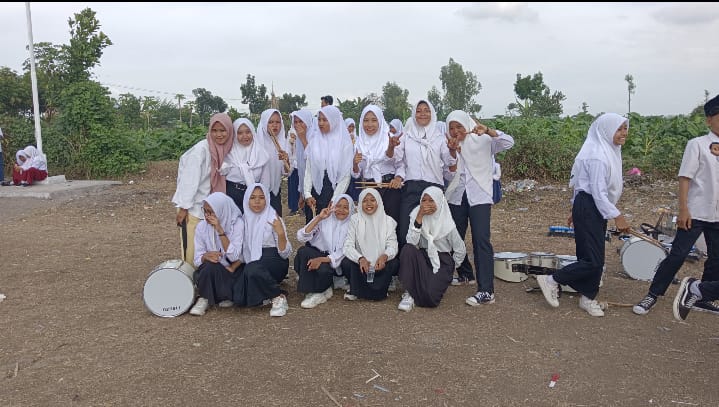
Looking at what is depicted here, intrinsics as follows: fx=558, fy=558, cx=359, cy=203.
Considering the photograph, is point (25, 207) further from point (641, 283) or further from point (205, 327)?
point (641, 283)

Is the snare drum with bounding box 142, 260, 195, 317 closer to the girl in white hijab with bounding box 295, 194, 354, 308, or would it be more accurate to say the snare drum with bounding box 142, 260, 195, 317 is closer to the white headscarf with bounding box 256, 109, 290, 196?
the girl in white hijab with bounding box 295, 194, 354, 308

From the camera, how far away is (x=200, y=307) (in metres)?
4.65

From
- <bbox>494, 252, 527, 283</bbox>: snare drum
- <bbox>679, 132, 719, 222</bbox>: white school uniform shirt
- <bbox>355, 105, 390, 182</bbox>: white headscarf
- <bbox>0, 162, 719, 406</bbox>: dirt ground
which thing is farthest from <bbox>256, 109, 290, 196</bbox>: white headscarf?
<bbox>679, 132, 719, 222</bbox>: white school uniform shirt

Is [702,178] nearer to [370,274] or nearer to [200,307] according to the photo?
[370,274]

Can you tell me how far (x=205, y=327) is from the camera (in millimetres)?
4352

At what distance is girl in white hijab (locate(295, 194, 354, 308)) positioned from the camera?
16.0 feet

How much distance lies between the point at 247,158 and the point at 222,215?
0.82 meters

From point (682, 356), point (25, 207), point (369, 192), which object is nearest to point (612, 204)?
point (682, 356)

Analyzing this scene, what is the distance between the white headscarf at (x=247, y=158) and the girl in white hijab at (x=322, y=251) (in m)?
0.82

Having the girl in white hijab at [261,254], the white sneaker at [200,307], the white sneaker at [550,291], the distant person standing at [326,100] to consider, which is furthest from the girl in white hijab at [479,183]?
the distant person standing at [326,100]

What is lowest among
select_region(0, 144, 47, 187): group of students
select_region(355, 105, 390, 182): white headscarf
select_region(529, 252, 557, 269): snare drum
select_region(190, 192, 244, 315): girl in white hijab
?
select_region(529, 252, 557, 269): snare drum

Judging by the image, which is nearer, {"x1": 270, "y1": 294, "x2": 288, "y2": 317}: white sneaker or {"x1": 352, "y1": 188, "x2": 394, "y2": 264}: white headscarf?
{"x1": 270, "y1": 294, "x2": 288, "y2": 317}: white sneaker

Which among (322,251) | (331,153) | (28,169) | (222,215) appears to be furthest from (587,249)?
(28,169)

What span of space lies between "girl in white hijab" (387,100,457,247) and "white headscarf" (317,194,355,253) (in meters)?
0.56
